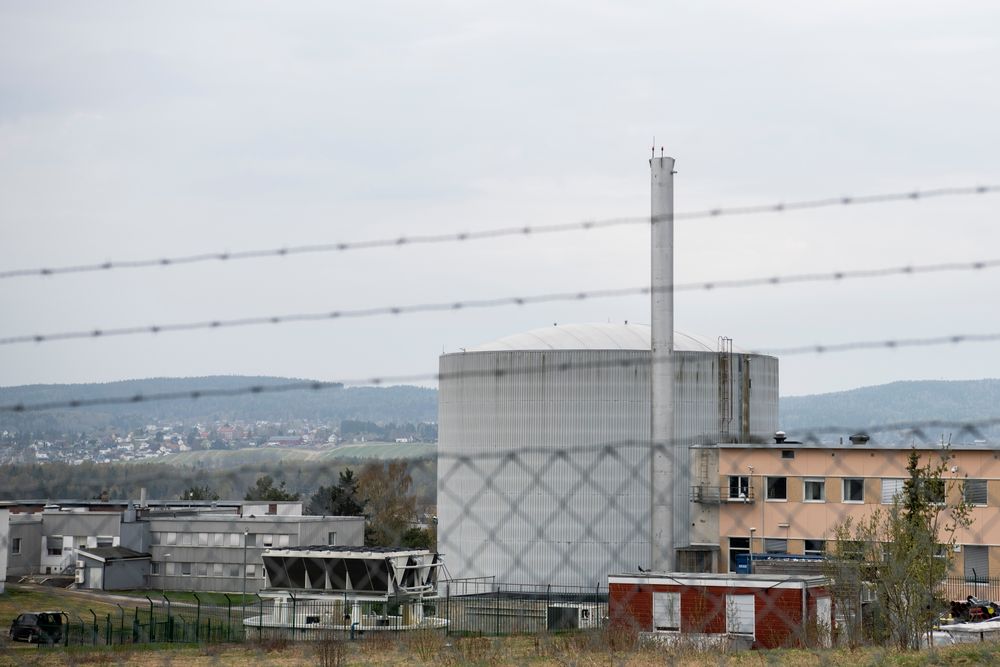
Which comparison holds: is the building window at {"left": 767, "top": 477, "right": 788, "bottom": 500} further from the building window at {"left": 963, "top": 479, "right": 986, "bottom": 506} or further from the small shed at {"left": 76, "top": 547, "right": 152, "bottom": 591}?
the small shed at {"left": 76, "top": 547, "right": 152, "bottom": 591}

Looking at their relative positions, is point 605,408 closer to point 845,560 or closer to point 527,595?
point 527,595

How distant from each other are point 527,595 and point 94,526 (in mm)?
29714

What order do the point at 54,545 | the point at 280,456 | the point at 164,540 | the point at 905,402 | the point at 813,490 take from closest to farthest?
the point at 280,456
the point at 813,490
the point at 905,402
the point at 164,540
the point at 54,545

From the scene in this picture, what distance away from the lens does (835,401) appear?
34500mm

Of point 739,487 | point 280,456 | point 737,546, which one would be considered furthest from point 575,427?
point 280,456

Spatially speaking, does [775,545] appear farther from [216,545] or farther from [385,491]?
[216,545]

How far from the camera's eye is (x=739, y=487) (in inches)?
1414

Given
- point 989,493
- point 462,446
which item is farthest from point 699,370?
point 989,493

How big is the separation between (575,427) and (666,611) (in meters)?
18.9

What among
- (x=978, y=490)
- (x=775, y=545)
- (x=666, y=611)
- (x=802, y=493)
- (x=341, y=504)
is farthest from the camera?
(x=341, y=504)

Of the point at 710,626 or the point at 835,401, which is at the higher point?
the point at 835,401

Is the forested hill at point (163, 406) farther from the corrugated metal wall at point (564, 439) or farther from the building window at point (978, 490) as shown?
the corrugated metal wall at point (564, 439)

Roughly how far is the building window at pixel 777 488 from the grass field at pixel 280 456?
92.2 feet

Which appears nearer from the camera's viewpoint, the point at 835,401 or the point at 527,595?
the point at 527,595
